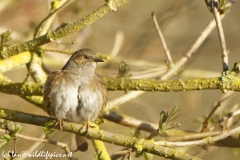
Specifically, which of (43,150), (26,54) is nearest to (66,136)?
(43,150)

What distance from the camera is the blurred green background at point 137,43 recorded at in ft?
20.3

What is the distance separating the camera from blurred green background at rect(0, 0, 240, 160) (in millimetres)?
6199

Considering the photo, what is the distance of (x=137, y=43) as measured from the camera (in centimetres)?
673

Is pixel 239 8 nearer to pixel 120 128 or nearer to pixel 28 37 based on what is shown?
pixel 120 128

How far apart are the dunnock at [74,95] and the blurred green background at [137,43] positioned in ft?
3.44

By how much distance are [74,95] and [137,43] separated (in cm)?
255

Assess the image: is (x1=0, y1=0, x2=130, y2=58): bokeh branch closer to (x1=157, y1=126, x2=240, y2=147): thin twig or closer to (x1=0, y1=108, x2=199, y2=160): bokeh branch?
(x1=0, y1=108, x2=199, y2=160): bokeh branch

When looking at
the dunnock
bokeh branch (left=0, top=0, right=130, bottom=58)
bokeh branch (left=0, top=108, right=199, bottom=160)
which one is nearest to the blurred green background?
the dunnock

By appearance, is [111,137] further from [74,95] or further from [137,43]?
[137,43]

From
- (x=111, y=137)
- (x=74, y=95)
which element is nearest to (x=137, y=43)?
(x=74, y=95)

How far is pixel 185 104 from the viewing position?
680 centimetres

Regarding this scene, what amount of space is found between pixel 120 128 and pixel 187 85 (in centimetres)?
278

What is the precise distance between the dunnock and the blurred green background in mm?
1048

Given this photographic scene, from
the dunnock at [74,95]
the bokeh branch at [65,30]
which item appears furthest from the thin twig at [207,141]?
the bokeh branch at [65,30]
